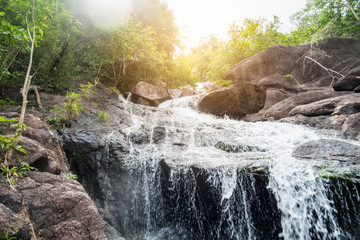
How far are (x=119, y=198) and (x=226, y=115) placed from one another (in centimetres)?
779

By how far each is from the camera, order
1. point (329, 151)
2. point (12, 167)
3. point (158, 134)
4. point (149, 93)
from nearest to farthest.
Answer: point (12, 167) → point (329, 151) → point (158, 134) → point (149, 93)

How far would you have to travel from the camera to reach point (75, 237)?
224 centimetres

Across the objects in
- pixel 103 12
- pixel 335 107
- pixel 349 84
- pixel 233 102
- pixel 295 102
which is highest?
pixel 103 12

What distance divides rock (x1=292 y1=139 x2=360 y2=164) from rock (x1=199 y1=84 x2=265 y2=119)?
6.21 metres

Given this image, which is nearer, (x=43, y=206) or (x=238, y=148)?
(x=43, y=206)

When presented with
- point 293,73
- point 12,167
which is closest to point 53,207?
point 12,167

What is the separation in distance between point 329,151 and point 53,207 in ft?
17.8

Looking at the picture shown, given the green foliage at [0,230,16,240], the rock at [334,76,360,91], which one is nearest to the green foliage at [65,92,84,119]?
the green foliage at [0,230,16,240]

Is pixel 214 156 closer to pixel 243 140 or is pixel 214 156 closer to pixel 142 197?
pixel 243 140

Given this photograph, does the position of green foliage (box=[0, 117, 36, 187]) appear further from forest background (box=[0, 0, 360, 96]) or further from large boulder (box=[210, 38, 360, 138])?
large boulder (box=[210, 38, 360, 138])

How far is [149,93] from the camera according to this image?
12797 millimetres

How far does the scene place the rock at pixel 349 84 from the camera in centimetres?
801

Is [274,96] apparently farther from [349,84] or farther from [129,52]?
[129,52]

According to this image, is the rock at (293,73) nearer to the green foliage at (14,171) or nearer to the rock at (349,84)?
the rock at (349,84)
